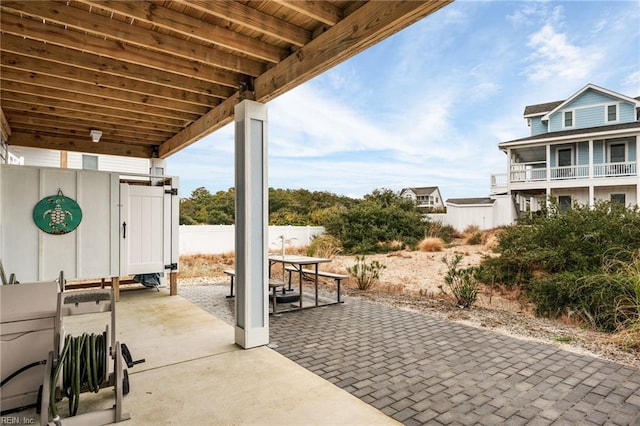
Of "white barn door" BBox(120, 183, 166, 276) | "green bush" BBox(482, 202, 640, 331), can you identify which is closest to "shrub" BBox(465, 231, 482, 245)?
"green bush" BBox(482, 202, 640, 331)

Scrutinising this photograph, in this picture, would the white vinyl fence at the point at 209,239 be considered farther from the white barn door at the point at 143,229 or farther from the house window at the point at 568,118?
the house window at the point at 568,118

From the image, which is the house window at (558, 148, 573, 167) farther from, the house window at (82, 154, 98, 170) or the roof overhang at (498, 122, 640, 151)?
the house window at (82, 154, 98, 170)

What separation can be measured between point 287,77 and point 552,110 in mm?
A: 17561

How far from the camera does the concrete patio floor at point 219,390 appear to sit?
2.34 meters

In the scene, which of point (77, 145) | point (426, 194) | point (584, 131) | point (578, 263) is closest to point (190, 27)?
point (77, 145)

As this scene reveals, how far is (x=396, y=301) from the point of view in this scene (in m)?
5.88

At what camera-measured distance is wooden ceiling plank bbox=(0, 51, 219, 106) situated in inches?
138

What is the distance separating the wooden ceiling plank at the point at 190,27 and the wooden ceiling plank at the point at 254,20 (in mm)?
264

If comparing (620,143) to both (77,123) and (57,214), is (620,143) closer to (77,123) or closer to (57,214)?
(77,123)

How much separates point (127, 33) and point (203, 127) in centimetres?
221

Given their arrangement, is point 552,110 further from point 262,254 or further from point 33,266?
point 33,266

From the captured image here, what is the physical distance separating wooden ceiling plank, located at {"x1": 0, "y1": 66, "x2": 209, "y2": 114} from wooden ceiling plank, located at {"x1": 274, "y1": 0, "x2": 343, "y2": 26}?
277 cm

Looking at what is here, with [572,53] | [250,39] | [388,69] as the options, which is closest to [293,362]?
[250,39]
